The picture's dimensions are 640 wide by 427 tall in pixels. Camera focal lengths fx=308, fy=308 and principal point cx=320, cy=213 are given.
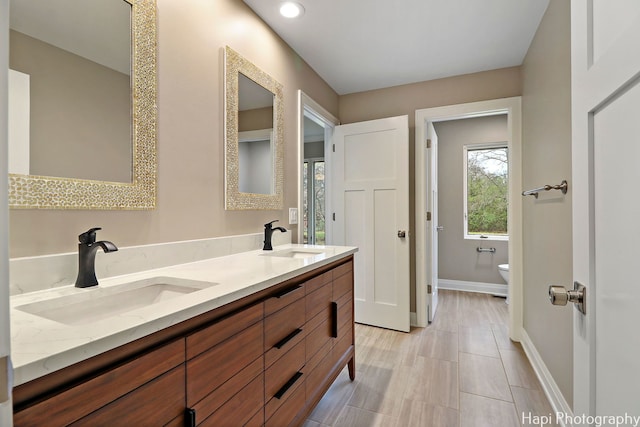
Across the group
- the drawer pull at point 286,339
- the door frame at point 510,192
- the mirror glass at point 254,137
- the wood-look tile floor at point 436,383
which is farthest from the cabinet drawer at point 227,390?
the door frame at point 510,192

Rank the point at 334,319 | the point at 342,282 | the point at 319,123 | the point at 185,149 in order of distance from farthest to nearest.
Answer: the point at 319,123 → the point at 342,282 → the point at 334,319 → the point at 185,149

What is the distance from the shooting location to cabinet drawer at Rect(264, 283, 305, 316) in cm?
115

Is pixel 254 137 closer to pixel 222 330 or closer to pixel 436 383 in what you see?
pixel 222 330

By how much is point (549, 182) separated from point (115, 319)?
2340 millimetres

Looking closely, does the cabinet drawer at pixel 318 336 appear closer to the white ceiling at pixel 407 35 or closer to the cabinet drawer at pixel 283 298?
the cabinet drawer at pixel 283 298

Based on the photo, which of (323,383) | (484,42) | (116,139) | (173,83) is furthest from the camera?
(484,42)

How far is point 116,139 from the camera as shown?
3.96 feet

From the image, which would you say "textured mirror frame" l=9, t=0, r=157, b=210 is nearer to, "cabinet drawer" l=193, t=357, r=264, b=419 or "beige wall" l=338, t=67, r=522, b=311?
"cabinet drawer" l=193, t=357, r=264, b=419

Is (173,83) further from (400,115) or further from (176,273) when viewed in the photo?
(400,115)

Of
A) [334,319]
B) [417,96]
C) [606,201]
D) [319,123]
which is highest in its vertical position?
[417,96]

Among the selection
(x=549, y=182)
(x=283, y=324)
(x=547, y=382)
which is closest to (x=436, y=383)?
(x=547, y=382)

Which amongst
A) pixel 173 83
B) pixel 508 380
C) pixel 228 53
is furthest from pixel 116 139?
pixel 508 380

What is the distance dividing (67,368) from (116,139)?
36.3 inches

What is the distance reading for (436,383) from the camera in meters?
2.02
